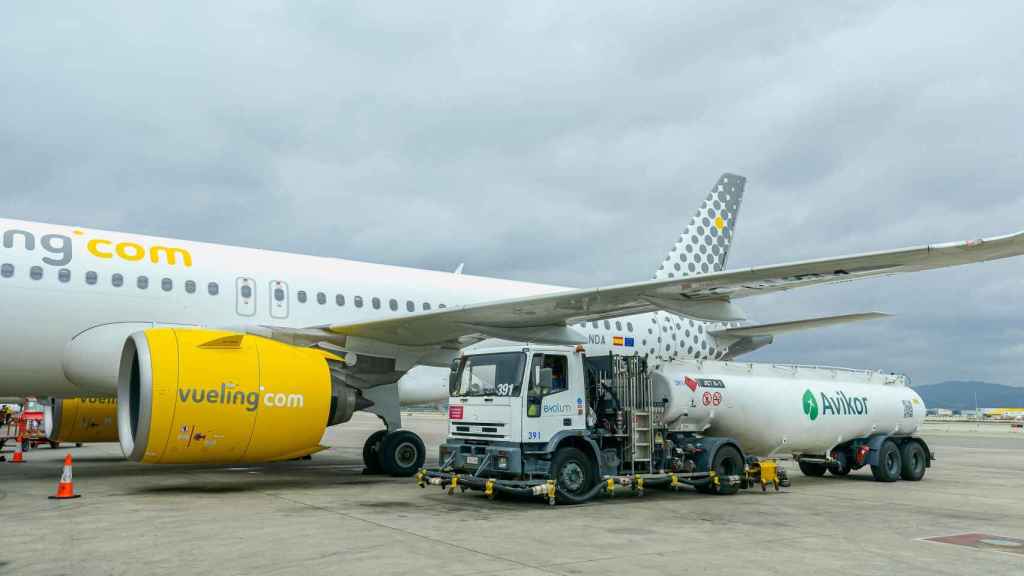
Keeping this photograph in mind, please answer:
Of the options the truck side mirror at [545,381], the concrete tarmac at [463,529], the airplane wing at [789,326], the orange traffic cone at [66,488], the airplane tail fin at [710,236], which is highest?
the airplane tail fin at [710,236]

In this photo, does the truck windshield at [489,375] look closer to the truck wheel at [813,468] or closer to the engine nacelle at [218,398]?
the engine nacelle at [218,398]

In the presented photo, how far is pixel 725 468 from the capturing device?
12.7 meters

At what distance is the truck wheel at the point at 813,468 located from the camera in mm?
16223

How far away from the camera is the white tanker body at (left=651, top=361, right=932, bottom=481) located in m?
12.8

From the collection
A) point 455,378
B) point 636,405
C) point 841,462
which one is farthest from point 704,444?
point 841,462

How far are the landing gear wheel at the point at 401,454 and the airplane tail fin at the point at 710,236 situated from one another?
27.8 ft

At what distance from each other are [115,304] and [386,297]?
507cm

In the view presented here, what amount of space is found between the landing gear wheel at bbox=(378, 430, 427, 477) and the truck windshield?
9.73 feet

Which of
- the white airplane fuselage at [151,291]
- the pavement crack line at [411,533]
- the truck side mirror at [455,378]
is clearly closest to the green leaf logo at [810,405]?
the white airplane fuselage at [151,291]

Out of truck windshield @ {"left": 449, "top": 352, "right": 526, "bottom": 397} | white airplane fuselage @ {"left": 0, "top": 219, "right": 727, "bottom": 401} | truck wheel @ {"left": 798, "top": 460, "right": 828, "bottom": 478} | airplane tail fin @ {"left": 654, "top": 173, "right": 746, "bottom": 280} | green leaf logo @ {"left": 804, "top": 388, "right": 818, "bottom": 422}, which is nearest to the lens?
truck windshield @ {"left": 449, "top": 352, "right": 526, "bottom": 397}

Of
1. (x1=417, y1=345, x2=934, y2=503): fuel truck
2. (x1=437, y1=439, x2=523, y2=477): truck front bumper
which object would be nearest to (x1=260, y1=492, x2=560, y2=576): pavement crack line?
(x1=417, y1=345, x2=934, y2=503): fuel truck

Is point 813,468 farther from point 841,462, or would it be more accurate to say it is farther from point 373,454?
point 373,454

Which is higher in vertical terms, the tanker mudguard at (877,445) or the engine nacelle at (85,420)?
the engine nacelle at (85,420)

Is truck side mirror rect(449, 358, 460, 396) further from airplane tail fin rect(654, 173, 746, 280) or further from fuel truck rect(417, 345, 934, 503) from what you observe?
airplane tail fin rect(654, 173, 746, 280)
